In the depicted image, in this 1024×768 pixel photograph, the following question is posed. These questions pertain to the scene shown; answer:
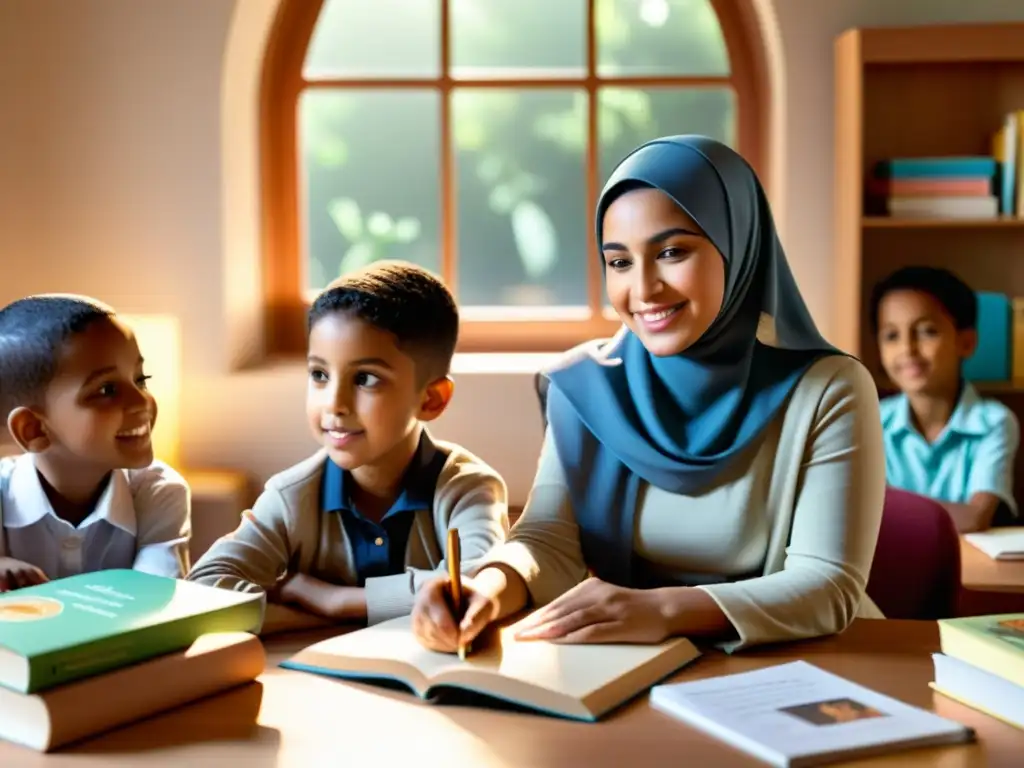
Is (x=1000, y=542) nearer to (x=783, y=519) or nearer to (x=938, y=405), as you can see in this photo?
(x=938, y=405)

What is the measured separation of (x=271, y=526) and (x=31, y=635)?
55cm

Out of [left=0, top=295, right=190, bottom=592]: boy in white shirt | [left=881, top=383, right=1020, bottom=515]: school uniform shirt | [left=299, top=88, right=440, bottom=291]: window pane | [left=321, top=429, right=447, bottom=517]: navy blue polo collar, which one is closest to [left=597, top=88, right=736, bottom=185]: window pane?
[left=299, top=88, right=440, bottom=291]: window pane

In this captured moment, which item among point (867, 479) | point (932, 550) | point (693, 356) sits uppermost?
point (693, 356)

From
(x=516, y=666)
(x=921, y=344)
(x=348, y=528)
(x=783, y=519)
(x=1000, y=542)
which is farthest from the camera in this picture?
(x=921, y=344)

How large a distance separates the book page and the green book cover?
44 centimetres

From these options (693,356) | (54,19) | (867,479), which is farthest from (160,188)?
(867,479)

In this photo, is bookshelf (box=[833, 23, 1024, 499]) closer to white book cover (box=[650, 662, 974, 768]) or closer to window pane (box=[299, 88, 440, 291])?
window pane (box=[299, 88, 440, 291])

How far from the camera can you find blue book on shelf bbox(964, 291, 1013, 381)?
347cm

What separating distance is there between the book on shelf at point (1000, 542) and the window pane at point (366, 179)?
1.85 metres

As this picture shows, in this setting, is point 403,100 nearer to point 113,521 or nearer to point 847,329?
point 847,329

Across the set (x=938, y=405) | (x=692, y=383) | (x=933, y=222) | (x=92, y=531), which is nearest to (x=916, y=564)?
→ (x=692, y=383)

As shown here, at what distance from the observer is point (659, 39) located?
3811 millimetres

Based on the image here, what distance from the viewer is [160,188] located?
3609 millimetres

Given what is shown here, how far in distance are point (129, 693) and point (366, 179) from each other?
2.92 metres
